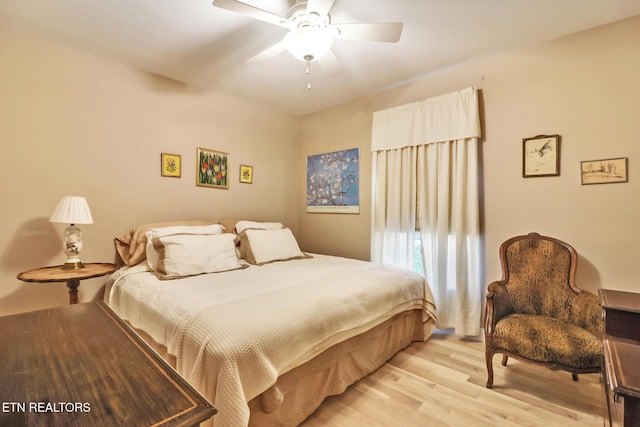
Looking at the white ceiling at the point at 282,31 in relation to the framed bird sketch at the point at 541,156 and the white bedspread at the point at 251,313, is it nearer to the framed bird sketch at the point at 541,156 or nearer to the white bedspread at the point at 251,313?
the framed bird sketch at the point at 541,156

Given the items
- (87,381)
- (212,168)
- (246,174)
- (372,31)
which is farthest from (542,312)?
(212,168)

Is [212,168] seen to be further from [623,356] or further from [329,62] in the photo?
[623,356]

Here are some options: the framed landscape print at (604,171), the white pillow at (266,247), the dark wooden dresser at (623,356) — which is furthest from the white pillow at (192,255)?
the framed landscape print at (604,171)

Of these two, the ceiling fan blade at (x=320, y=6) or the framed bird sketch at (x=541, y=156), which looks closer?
the ceiling fan blade at (x=320, y=6)

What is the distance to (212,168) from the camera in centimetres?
330

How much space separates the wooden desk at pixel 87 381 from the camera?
20.5 inches

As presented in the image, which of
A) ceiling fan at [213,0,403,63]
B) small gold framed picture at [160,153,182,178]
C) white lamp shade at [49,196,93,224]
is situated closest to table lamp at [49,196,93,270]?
white lamp shade at [49,196,93,224]

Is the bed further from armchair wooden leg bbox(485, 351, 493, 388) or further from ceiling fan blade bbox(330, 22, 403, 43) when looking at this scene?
ceiling fan blade bbox(330, 22, 403, 43)

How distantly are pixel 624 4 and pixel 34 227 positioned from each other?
4443 millimetres

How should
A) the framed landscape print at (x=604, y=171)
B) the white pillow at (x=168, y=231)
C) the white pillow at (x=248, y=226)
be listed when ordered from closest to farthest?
the framed landscape print at (x=604, y=171) < the white pillow at (x=168, y=231) < the white pillow at (x=248, y=226)

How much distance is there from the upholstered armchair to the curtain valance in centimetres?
107

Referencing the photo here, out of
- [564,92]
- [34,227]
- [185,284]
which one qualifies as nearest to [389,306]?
[185,284]

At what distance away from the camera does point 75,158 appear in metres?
2.46

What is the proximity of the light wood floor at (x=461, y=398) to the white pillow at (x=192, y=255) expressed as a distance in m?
1.31
